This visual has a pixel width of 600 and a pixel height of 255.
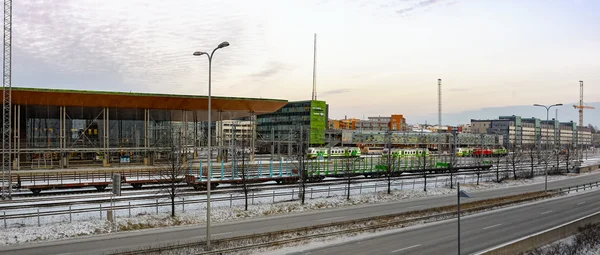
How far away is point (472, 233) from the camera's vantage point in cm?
2370

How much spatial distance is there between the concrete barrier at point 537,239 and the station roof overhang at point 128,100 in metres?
45.1

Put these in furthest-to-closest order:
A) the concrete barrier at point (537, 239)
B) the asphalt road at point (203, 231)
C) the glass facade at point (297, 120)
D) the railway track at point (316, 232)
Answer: the glass facade at point (297, 120) → the asphalt road at point (203, 231) → the railway track at point (316, 232) → the concrete barrier at point (537, 239)

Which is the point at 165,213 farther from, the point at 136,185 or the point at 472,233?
the point at 472,233

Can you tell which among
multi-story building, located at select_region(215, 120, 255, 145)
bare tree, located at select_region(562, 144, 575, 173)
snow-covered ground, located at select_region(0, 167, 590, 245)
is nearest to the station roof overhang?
multi-story building, located at select_region(215, 120, 255, 145)

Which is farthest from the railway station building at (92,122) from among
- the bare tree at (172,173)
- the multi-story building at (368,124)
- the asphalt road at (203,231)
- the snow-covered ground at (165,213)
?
the multi-story building at (368,124)

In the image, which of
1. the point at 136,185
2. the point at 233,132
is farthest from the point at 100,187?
the point at 233,132

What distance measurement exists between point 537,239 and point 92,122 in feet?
175

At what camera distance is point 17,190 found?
3375cm

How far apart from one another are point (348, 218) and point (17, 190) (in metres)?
26.8

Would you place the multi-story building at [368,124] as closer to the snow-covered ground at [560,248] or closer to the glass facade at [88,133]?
the glass facade at [88,133]

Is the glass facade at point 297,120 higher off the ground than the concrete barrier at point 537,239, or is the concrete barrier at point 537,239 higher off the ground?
the glass facade at point 297,120

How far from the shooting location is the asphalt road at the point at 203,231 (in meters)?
19.4

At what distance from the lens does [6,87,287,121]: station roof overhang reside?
5031cm

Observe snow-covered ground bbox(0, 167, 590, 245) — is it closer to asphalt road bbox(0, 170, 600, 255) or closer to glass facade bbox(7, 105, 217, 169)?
asphalt road bbox(0, 170, 600, 255)
